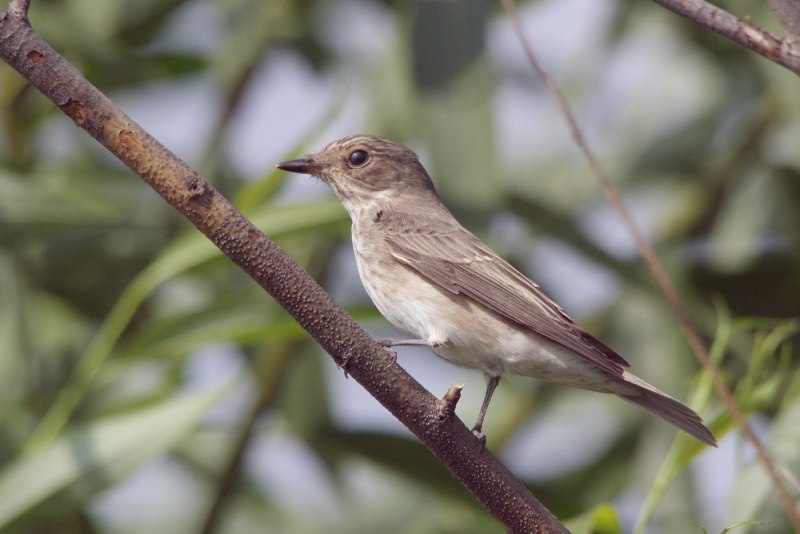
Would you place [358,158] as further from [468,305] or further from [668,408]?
[668,408]

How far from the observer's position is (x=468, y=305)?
4090 mm

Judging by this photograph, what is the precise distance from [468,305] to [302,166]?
35.4 inches

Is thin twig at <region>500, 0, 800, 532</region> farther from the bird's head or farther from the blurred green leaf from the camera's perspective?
the blurred green leaf

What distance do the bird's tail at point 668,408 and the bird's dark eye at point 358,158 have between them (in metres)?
1.49

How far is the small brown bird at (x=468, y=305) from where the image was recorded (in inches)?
150

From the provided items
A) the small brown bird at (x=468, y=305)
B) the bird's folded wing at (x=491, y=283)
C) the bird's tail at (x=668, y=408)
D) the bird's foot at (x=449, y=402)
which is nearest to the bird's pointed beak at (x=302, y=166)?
the small brown bird at (x=468, y=305)

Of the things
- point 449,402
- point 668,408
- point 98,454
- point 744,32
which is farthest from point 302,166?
point 744,32

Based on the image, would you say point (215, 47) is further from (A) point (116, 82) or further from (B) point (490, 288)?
(B) point (490, 288)

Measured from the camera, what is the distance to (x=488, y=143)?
15.1 ft

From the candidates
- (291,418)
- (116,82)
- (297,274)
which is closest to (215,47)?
(116,82)

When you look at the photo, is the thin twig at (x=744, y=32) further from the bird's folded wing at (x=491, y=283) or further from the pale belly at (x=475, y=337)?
the pale belly at (x=475, y=337)

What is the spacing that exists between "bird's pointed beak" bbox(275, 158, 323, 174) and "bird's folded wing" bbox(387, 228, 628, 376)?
449 millimetres

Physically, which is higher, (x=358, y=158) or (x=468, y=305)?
(x=358, y=158)

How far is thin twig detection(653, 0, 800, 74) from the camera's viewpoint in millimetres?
2648
